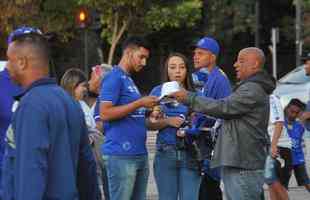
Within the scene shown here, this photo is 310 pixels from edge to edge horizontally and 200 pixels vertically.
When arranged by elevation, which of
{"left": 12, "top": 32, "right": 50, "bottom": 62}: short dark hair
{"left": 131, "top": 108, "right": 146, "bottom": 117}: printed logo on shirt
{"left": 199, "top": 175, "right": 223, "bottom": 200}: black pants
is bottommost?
{"left": 199, "top": 175, "right": 223, "bottom": 200}: black pants

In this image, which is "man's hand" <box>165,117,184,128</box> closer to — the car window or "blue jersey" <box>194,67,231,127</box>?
"blue jersey" <box>194,67,231,127</box>

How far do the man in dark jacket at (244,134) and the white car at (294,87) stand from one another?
13.5 metres

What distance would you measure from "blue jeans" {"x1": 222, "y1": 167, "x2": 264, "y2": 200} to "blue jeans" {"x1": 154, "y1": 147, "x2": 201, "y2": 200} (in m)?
0.75

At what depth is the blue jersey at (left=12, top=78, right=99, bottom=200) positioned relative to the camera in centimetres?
387

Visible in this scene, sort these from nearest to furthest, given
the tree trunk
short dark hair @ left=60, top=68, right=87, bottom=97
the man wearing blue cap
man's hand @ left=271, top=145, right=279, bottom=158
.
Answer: the man wearing blue cap
short dark hair @ left=60, top=68, right=87, bottom=97
man's hand @ left=271, top=145, right=279, bottom=158
the tree trunk

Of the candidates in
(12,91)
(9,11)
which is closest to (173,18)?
(9,11)

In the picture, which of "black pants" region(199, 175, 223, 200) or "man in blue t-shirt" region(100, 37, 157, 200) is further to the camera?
"black pants" region(199, 175, 223, 200)

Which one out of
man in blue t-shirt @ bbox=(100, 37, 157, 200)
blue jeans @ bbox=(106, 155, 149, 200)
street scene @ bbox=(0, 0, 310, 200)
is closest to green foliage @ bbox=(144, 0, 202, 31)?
street scene @ bbox=(0, 0, 310, 200)

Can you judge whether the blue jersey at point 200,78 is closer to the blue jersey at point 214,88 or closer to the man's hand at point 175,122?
the blue jersey at point 214,88

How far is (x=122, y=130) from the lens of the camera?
22.2 ft

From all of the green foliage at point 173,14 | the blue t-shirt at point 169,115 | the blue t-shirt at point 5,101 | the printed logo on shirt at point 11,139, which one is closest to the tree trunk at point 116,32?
the green foliage at point 173,14

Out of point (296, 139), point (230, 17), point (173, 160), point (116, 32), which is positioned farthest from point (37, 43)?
point (230, 17)

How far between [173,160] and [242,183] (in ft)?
3.09

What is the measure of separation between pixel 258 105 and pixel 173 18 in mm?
31970
